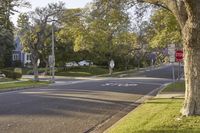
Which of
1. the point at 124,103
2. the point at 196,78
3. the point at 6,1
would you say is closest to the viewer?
the point at 196,78

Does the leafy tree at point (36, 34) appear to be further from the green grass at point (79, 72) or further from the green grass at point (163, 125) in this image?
the green grass at point (163, 125)

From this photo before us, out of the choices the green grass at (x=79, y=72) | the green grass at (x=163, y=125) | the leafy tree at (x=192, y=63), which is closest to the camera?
the green grass at (x=163, y=125)

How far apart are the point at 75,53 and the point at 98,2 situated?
6514 centimetres

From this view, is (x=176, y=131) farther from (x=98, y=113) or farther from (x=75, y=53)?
(x=75, y=53)

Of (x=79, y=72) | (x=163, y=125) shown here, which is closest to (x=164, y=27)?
(x=163, y=125)

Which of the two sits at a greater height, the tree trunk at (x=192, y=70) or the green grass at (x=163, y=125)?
the tree trunk at (x=192, y=70)

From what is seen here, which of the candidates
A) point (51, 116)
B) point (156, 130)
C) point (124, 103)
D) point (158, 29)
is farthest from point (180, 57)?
point (156, 130)

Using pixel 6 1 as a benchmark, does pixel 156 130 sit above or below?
below

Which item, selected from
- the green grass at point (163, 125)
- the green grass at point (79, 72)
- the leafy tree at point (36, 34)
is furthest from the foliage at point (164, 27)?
the green grass at point (79, 72)

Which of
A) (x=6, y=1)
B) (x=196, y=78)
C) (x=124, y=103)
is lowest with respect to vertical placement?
(x=124, y=103)

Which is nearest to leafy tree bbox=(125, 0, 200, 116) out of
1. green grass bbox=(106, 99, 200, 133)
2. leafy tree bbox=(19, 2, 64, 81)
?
green grass bbox=(106, 99, 200, 133)

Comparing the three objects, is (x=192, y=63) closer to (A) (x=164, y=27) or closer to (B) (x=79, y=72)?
(A) (x=164, y=27)

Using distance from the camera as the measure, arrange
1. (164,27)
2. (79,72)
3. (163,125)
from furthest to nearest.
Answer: (79,72)
(164,27)
(163,125)

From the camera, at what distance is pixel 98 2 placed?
62.1 ft
